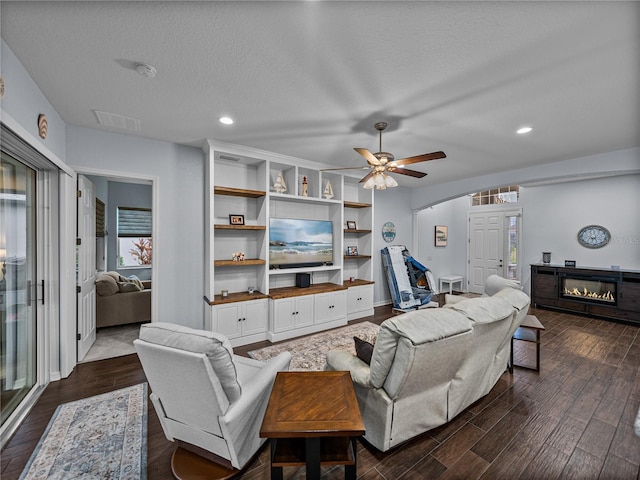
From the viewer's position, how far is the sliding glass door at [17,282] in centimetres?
212

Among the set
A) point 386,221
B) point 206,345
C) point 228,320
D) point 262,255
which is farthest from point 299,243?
point 206,345

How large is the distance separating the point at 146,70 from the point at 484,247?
758 centimetres

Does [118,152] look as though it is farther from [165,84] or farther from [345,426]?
[345,426]

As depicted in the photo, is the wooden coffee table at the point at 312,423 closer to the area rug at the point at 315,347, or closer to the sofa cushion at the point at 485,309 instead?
the sofa cushion at the point at 485,309

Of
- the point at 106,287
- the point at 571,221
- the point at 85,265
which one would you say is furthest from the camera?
the point at 571,221

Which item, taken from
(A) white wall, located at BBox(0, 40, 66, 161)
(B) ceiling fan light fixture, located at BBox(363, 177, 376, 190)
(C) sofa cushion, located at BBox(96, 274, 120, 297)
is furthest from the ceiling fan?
(C) sofa cushion, located at BBox(96, 274, 120, 297)

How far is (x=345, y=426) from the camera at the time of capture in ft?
4.24

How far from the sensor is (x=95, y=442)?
1.96m

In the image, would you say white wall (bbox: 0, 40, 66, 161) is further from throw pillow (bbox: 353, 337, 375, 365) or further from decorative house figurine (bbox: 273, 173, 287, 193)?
throw pillow (bbox: 353, 337, 375, 365)

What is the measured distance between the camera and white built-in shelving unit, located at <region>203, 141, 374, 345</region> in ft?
12.1

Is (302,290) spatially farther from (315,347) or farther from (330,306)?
(315,347)

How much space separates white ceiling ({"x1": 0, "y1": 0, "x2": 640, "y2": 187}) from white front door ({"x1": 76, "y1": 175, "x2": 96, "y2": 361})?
Result: 870 millimetres

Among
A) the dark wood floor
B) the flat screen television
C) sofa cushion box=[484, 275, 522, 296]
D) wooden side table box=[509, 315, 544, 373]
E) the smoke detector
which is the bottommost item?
the dark wood floor

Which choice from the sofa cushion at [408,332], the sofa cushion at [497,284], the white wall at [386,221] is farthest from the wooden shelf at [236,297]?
the sofa cushion at [497,284]
